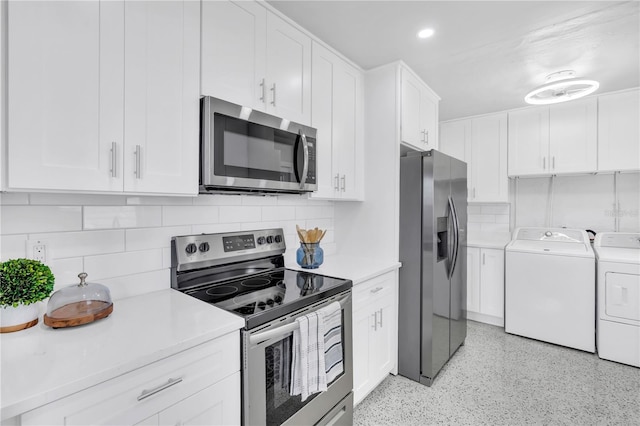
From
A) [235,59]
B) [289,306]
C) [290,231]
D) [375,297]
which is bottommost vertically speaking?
[375,297]

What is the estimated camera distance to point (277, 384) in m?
1.34

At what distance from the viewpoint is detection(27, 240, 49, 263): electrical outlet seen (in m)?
1.20

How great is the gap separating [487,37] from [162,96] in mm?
2088

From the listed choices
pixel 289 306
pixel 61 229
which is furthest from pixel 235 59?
pixel 289 306

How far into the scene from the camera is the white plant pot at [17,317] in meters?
1.02

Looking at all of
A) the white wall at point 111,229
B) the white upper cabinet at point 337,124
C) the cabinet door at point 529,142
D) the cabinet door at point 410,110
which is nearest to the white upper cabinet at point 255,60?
the white upper cabinet at point 337,124

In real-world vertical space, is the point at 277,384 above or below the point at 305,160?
below

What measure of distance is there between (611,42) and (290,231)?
2621mm

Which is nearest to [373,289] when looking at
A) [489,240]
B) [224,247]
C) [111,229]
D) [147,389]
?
[224,247]

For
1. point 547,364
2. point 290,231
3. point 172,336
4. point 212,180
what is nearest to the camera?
point 172,336

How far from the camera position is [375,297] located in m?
2.11

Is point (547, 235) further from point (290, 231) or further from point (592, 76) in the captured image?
point (290, 231)

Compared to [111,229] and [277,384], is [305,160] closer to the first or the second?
[111,229]

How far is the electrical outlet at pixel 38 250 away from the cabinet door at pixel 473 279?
370 centimetres
